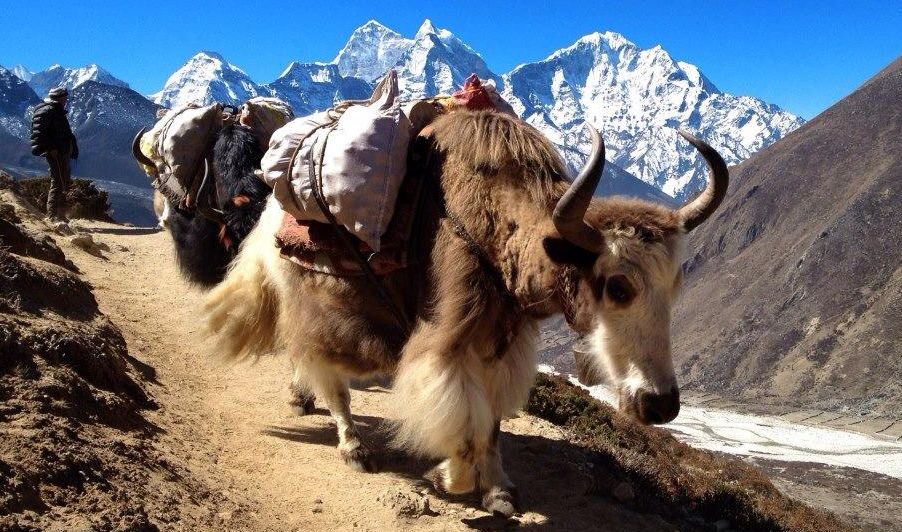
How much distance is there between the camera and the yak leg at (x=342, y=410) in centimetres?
352

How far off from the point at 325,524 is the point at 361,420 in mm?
1521

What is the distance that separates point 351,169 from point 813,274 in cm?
6373

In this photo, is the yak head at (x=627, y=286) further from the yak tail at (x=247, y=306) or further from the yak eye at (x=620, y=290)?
the yak tail at (x=247, y=306)

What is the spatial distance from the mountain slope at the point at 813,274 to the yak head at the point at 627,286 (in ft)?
142

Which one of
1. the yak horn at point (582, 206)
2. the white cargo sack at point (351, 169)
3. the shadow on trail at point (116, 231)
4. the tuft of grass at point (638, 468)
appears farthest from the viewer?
the shadow on trail at point (116, 231)

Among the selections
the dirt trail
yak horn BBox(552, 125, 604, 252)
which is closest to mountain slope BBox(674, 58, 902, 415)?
the dirt trail

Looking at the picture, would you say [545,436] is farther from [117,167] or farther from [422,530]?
[117,167]

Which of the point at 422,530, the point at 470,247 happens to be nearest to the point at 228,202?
the point at 470,247

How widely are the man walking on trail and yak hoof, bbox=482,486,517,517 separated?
9.04 metres

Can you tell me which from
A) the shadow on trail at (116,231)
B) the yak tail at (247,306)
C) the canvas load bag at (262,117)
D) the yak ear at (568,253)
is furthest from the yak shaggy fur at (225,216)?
the shadow on trail at (116,231)

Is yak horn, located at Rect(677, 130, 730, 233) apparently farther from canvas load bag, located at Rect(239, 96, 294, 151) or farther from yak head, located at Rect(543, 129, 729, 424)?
canvas load bag, located at Rect(239, 96, 294, 151)

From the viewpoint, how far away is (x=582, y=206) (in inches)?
89.7

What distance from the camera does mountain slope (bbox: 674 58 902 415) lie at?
47656 millimetres

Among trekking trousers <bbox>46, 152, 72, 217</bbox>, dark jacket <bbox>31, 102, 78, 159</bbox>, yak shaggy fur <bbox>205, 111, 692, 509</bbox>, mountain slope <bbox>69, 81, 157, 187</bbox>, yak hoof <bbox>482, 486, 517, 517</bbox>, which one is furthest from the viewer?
mountain slope <bbox>69, 81, 157, 187</bbox>
